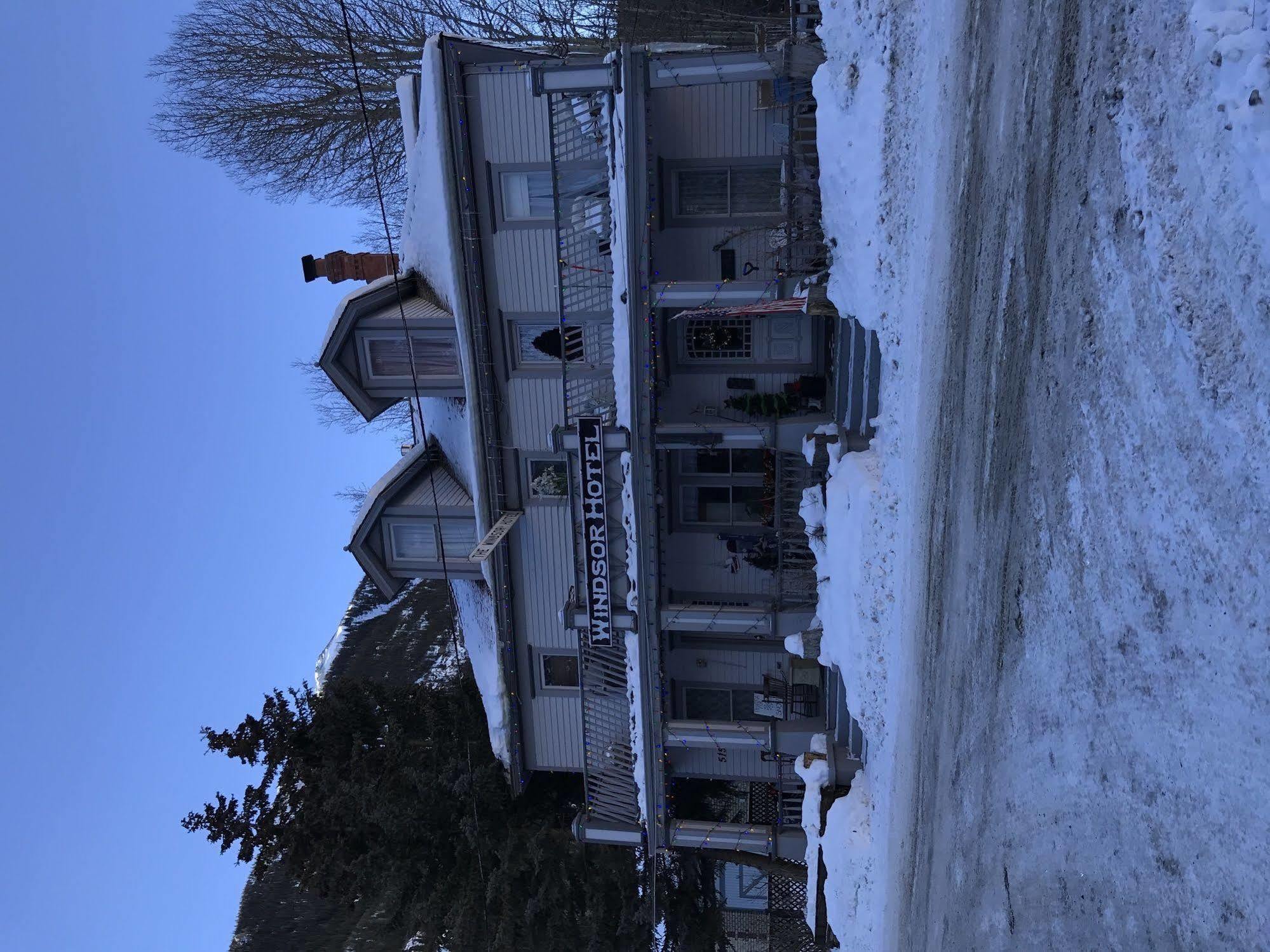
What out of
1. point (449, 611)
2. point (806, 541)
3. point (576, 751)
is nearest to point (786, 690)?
point (806, 541)

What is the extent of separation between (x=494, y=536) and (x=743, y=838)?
8627 millimetres

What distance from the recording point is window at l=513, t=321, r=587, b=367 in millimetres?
17375

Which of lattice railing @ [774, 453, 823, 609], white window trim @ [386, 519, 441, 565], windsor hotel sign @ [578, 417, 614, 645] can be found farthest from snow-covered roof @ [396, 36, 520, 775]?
lattice railing @ [774, 453, 823, 609]

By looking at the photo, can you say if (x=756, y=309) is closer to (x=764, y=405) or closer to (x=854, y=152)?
(x=764, y=405)

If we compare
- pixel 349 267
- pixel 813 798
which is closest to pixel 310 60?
pixel 349 267

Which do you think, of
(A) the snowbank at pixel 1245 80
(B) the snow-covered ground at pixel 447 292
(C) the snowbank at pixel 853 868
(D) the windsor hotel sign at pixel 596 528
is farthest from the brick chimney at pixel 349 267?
(A) the snowbank at pixel 1245 80

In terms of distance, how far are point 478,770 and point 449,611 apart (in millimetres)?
13839

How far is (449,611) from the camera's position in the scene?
33750 millimetres

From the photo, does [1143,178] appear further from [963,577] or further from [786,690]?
[786,690]

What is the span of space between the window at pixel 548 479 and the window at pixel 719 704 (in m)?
5.69

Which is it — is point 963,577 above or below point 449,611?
above

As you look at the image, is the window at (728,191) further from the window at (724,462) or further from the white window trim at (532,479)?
the white window trim at (532,479)

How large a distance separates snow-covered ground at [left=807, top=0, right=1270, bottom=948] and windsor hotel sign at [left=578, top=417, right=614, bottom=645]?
15.7ft

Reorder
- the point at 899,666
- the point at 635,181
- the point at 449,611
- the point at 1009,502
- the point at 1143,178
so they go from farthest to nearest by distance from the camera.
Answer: the point at 449,611 → the point at 635,181 → the point at 899,666 → the point at 1009,502 → the point at 1143,178
